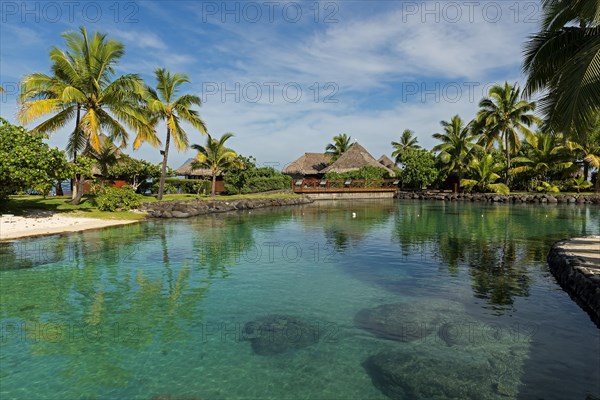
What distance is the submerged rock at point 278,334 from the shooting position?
645cm

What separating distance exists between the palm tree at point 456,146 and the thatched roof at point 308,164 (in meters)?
17.9

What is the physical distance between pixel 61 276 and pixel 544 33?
53.2 ft

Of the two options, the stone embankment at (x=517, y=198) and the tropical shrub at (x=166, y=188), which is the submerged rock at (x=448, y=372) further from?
the stone embankment at (x=517, y=198)

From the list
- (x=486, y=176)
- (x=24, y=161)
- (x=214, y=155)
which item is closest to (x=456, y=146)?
(x=486, y=176)

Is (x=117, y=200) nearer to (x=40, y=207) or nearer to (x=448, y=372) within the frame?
(x=40, y=207)

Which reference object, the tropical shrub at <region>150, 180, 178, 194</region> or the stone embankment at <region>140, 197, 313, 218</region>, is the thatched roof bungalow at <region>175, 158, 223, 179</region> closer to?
the tropical shrub at <region>150, 180, 178, 194</region>

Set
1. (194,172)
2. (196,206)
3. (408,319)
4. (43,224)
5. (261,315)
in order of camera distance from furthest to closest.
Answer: (194,172) → (196,206) → (43,224) → (261,315) → (408,319)

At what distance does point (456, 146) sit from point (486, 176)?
16.1ft

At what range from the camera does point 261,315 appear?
7945mm

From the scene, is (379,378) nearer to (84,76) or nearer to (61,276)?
(61,276)

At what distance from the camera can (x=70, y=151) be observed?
26.5m

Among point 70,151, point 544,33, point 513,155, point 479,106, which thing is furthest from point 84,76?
point 513,155

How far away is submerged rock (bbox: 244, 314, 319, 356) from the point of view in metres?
6.45

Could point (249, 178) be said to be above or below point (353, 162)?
below
